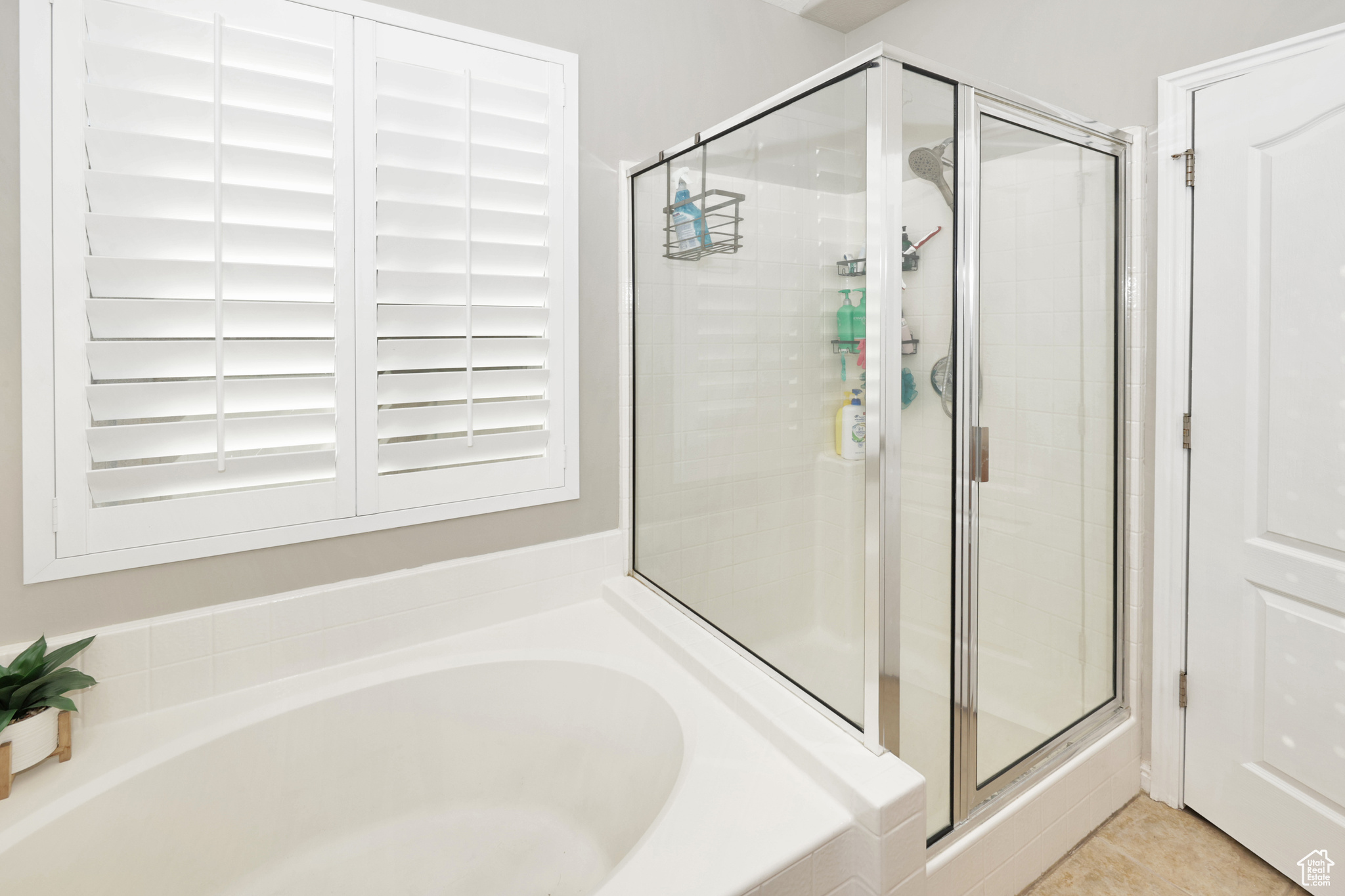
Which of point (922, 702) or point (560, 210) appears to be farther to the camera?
point (560, 210)

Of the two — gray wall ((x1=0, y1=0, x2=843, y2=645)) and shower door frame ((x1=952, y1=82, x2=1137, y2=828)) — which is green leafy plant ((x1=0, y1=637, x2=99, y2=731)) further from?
shower door frame ((x1=952, y1=82, x2=1137, y2=828))

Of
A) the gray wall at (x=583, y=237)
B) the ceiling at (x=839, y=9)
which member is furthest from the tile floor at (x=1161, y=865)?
the ceiling at (x=839, y=9)

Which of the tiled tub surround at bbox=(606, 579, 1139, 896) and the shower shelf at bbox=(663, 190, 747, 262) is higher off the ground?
the shower shelf at bbox=(663, 190, 747, 262)

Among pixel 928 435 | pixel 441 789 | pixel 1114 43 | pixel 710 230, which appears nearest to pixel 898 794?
pixel 928 435

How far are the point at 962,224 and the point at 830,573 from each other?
75 centimetres

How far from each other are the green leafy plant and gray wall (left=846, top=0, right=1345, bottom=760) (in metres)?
2.41

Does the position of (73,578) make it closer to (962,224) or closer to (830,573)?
(830,573)

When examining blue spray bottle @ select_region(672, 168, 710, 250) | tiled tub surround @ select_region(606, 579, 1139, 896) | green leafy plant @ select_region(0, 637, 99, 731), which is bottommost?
tiled tub surround @ select_region(606, 579, 1139, 896)

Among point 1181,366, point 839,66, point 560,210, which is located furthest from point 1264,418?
point 560,210

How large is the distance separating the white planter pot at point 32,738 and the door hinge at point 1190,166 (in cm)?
264

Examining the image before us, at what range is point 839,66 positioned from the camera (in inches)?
45.9

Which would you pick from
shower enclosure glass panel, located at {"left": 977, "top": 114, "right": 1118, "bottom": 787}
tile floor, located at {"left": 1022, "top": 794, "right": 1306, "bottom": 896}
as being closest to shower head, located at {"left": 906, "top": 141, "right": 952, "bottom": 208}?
shower enclosure glass panel, located at {"left": 977, "top": 114, "right": 1118, "bottom": 787}

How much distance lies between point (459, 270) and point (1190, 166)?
5.81 ft

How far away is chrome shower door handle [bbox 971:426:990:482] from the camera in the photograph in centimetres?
130
